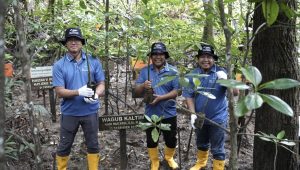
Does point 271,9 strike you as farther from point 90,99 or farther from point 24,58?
point 90,99

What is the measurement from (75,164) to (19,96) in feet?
11.3

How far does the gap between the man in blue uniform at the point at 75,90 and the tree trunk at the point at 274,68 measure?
178 centimetres

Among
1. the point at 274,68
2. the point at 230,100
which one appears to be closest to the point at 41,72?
the point at 274,68

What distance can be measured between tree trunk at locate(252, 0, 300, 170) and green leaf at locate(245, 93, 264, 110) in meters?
1.74

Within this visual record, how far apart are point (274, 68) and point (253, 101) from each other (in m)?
1.88

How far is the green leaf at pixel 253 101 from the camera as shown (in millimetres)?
1151

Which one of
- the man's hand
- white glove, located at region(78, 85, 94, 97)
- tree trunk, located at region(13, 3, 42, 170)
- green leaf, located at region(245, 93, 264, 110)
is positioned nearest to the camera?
green leaf, located at region(245, 93, 264, 110)

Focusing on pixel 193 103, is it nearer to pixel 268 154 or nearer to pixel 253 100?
pixel 268 154

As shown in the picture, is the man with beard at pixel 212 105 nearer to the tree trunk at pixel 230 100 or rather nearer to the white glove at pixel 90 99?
the white glove at pixel 90 99

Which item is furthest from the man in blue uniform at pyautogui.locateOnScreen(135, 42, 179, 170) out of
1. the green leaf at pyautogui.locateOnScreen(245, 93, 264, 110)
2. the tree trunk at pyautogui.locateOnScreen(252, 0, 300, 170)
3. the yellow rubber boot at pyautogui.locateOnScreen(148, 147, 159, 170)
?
the green leaf at pyautogui.locateOnScreen(245, 93, 264, 110)

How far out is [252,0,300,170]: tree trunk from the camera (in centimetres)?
287

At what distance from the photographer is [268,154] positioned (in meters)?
3.12

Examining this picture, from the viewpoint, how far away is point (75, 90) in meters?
3.92

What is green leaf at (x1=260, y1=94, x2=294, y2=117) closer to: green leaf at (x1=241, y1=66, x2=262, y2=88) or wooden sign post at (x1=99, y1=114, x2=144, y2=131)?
green leaf at (x1=241, y1=66, x2=262, y2=88)
